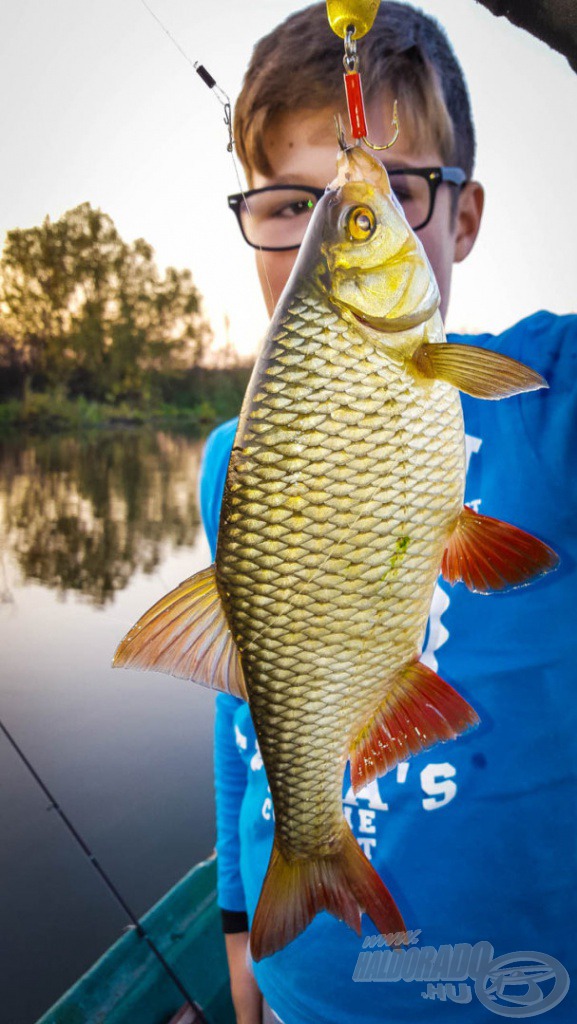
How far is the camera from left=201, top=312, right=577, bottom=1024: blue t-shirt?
3.05 feet

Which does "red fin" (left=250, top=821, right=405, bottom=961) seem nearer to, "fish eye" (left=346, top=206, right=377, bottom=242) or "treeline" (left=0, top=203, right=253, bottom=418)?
"fish eye" (left=346, top=206, right=377, bottom=242)

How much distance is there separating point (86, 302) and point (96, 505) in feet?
33.1

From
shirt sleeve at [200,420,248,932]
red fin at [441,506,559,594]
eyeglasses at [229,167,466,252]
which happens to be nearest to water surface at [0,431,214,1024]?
shirt sleeve at [200,420,248,932]

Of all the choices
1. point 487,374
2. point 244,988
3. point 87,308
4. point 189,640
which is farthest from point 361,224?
point 87,308

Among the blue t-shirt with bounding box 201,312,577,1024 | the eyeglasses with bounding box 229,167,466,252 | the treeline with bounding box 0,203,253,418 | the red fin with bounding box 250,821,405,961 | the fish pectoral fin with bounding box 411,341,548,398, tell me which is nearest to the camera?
the fish pectoral fin with bounding box 411,341,548,398

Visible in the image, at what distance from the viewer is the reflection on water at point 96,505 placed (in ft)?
39.5

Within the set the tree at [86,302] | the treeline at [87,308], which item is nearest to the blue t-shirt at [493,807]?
the treeline at [87,308]

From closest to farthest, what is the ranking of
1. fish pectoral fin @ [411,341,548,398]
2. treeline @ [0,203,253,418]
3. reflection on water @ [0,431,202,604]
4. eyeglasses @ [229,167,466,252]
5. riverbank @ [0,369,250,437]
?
fish pectoral fin @ [411,341,548,398]
eyeglasses @ [229,167,466,252]
riverbank @ [0,369,250,437]
treeline @ [0,203,253,418]
reflection on water @ [0,431,202,604]

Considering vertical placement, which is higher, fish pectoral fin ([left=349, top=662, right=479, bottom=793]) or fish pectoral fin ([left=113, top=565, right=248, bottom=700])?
fish pectoral fin ([left=113, top=565, right=248, bottom=700])

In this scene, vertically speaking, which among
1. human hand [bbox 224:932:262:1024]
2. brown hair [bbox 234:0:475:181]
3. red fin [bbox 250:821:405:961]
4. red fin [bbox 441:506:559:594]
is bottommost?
human hand [bbox 224:932:262:1024]

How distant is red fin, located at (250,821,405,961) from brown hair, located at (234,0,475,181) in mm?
1119

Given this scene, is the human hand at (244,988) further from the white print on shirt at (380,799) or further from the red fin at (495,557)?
the red fin at (495,557)

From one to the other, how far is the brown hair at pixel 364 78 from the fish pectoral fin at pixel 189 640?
902 mm

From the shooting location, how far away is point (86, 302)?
7.60m
